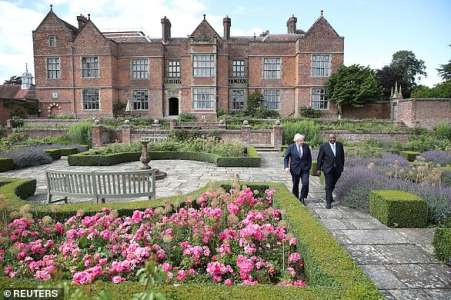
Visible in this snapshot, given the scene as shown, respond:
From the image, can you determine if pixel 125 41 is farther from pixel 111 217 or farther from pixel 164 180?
pixel 111 217

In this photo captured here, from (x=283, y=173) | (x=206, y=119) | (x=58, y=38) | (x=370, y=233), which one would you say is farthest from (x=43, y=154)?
(x=58, y=38)

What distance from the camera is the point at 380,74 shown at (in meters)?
43.7

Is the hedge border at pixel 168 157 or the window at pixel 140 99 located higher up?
the window at pixel 140 99

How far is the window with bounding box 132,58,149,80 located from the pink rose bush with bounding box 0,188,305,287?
27070 millimetres

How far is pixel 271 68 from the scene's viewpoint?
2923 centimetres

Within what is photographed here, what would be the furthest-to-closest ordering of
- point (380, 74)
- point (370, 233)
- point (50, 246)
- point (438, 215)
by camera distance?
point (380, 74) < point (438, 215) < point (370, 233) < point (50, 246)

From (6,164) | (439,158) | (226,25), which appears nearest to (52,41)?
(226,25)

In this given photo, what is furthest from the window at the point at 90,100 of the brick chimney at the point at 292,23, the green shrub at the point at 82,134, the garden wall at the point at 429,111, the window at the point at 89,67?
the garden wall at the point at 429,111

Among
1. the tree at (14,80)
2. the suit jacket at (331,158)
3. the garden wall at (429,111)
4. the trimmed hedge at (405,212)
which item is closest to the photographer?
the trimmed hedge at (405,212)

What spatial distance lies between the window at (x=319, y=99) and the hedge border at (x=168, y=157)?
16771mm

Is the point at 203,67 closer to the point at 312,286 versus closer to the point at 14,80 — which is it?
the point at 312,286

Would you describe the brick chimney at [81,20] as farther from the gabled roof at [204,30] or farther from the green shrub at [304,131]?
the green shrub at [304,131]

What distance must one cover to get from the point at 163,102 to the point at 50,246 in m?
27.0

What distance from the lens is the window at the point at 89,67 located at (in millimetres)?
28627
